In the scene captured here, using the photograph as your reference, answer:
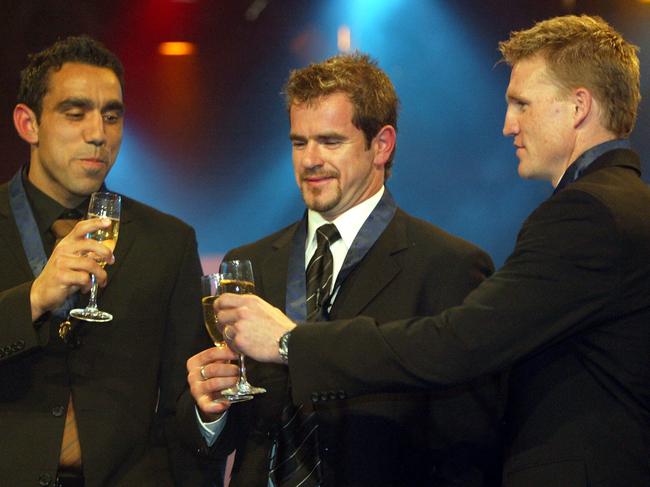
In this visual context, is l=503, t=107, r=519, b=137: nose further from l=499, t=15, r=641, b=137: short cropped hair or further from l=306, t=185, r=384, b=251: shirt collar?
l=306, t=185, r=384, b=251: shirt collar

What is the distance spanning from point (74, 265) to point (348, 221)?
2.91 feet

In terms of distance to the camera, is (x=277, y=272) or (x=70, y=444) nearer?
(x=70, y=444)

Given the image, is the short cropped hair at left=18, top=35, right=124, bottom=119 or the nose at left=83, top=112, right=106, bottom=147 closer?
the nose at left=83, top=112, right=106, bottom=147

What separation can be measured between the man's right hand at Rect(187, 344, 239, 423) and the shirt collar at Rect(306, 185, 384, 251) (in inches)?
22.4

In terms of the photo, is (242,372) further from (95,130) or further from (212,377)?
(95,130)

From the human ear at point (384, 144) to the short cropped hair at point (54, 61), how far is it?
0.96m

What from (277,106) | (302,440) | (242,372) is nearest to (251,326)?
(242,372)

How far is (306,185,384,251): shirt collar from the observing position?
3.09 meters

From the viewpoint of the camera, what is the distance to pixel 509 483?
96.0 inches

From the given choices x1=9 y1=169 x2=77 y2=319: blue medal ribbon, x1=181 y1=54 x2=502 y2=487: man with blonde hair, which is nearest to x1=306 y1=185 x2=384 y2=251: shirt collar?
x1=181 y1=54 x2=502 y2=487: man with blonde hair

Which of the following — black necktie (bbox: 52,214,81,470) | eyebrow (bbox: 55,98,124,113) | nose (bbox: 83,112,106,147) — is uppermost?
eyebrow (bbox: 55,98,124,113)

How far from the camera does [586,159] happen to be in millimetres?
2557

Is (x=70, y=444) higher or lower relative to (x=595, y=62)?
lower

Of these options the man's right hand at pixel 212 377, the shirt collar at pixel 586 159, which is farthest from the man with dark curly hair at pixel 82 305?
the shirt collar at pixel 586 159
